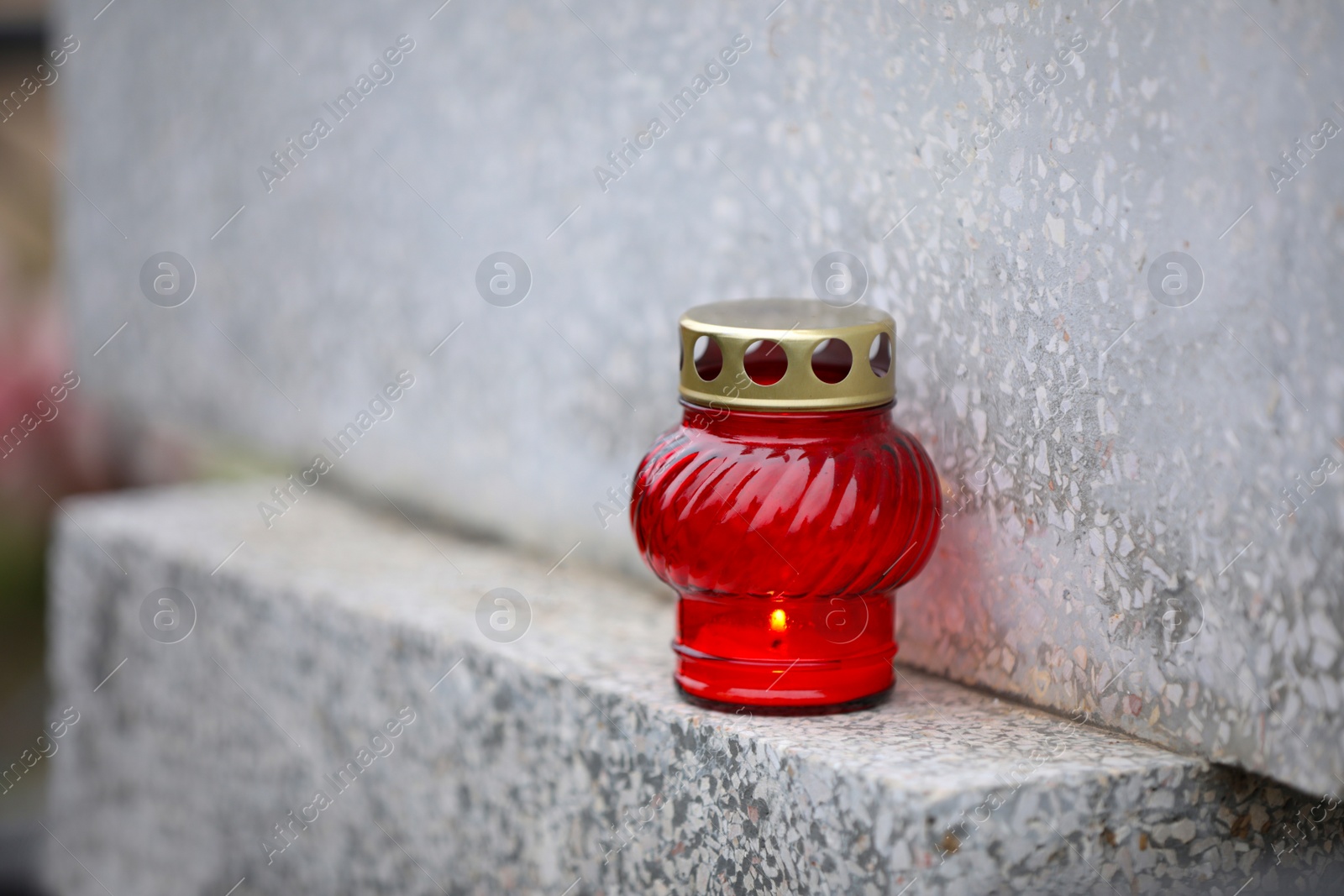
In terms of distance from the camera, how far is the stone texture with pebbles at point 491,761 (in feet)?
2.80

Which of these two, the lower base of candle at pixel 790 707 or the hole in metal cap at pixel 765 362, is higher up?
the hole in metal cap at pixel 765 362

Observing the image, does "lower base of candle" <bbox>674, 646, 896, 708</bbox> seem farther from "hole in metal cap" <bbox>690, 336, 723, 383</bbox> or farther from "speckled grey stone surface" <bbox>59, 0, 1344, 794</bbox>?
"hole in metal cap" <bbox>690, 336, 723, 383</bbox>

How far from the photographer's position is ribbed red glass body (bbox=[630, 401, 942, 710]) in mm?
906

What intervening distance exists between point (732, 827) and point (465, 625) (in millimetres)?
376

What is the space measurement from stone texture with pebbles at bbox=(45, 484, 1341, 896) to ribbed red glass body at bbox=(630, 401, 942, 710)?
43 mm

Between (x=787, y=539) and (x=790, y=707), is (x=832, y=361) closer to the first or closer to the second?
(x=787, y=539)

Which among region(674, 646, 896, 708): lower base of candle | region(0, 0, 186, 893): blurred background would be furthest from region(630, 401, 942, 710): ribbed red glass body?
region(0, 0, 186, 893): blurred background

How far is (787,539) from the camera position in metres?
0.90

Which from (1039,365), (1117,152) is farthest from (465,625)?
(1117,152)

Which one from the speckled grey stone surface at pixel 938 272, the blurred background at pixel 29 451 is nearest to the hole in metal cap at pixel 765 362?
the speckled grey stone surface at pixel 938 272

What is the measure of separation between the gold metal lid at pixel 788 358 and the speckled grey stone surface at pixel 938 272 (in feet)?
0.32

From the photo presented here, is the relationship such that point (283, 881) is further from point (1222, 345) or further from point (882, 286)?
point (1222, 345)

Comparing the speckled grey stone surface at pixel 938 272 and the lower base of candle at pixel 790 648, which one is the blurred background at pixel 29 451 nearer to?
the speckled grey stone surface at pixel 938 272

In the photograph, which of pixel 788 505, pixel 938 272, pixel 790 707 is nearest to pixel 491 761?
pixel 790 707
